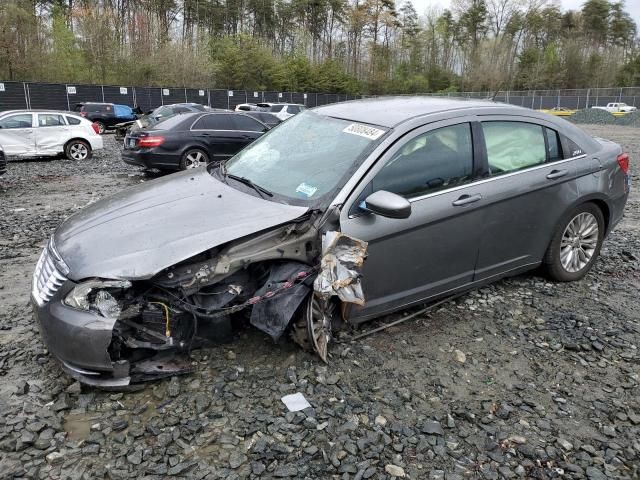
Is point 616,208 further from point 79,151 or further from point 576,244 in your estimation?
point 79,151

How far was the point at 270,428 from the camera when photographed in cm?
281

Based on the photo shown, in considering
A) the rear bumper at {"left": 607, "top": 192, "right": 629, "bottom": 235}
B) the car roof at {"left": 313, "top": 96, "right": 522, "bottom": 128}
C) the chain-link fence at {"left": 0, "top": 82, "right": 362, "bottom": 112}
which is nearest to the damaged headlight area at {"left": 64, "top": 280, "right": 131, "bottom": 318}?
the car roof at {"left": 313, "top": 96, "right": 522, "bottom": 128}

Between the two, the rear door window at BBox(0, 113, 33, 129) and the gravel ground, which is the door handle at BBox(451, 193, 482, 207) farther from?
the rear door window at BBox(0, 113, 33, 129)

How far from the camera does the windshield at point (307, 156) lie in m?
3.49

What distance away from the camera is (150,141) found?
421 inches

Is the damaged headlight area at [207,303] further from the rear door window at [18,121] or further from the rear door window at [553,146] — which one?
the rear door window at [18,121]

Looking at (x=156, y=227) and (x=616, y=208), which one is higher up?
(x=156, y=227)

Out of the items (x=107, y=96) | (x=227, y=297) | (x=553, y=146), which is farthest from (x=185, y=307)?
(x=107, y=96)

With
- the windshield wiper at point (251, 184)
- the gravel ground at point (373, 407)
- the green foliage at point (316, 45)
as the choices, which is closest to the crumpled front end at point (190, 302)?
the gravel ground at point (373, 407)

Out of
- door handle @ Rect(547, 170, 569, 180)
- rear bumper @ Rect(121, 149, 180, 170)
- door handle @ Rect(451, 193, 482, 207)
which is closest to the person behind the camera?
door handle @ Rect(451, 193, 482, 207)

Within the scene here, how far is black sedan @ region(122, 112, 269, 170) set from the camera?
422 inches

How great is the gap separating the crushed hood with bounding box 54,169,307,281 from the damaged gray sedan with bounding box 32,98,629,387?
1cm

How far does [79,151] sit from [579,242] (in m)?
13.6

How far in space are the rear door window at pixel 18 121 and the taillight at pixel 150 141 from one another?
5113 mm
